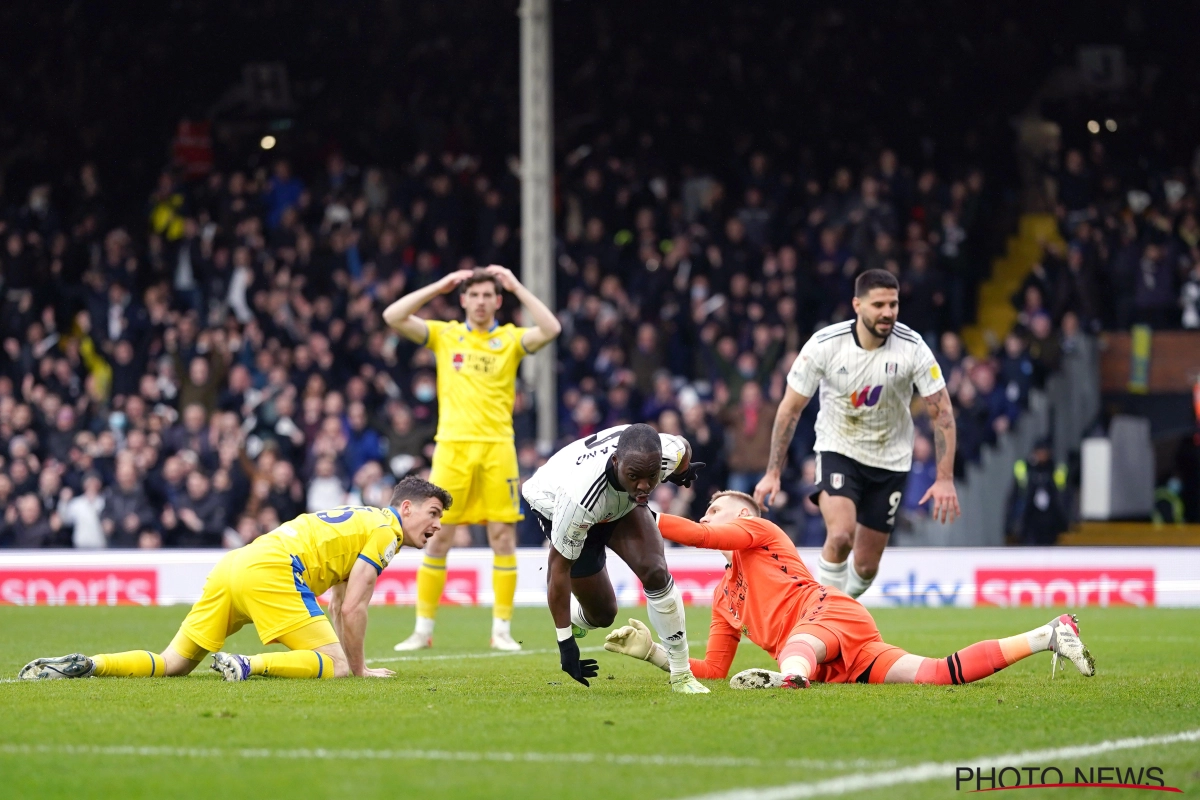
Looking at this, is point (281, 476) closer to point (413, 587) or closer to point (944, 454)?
point (413, 587)

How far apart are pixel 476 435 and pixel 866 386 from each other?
3.05 meters

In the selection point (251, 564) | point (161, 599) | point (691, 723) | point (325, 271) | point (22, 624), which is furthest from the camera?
point (325, 271)

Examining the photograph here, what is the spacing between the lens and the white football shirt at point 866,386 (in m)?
10.3

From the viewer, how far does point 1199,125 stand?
25.3 metres

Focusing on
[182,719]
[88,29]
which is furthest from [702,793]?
[88,29]

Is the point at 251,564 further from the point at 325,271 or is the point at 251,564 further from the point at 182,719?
the point at 325,271

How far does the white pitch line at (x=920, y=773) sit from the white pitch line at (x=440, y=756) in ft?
0.63

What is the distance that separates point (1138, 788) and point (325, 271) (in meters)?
18.9

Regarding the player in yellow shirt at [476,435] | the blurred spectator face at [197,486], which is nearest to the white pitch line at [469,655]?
the player in yellow shirt at [476,435]

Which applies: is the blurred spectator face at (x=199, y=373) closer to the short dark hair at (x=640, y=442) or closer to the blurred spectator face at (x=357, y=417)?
the blurred spectator face at (x=357, y=417)

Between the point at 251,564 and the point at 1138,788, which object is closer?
the point at 1138,788

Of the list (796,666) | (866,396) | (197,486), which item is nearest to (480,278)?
(866,396)

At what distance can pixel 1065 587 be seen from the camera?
17.0 metres

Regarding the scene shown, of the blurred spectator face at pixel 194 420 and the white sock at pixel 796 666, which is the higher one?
the blurred spectator face at pixel 194 420
